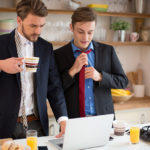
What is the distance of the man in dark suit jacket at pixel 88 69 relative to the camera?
2297 millimetres

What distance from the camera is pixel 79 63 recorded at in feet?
7.52

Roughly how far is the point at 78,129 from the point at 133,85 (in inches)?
106

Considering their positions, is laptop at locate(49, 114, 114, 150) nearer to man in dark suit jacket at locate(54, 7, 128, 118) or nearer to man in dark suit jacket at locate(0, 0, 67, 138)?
man in dark suit jacket at locate(0, 0, 67, 138)

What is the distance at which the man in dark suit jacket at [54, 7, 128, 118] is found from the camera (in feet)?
7.54

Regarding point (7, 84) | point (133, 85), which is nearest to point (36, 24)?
point (7, 84)

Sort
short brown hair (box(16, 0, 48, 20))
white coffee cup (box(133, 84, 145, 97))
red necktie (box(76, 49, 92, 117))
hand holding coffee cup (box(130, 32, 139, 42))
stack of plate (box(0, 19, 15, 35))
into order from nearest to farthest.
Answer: short brown hair (box(16, 0, 48, 20)) < red necktie (box(76, 49, 92, 117)) < stack of plate (box(0, 19, 15, 35)) < hand holding coffee cup (box(130, 32, 139, 42)) < white coffee cup (box(133, 84, 145, 97))

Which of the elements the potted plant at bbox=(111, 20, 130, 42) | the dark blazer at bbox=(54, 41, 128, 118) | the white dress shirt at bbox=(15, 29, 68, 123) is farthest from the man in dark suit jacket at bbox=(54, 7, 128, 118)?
the potted plant at bbox=(111, 20, 130, 42)

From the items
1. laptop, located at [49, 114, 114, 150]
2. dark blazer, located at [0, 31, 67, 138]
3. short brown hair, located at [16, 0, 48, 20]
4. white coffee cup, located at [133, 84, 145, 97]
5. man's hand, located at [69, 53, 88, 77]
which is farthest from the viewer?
white coffee cup, located at [133, 84, 145, 97]

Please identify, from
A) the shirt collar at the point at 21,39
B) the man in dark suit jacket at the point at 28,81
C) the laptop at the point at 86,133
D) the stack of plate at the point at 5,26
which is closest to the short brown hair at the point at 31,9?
the man in dark suit jacket at the point at 28,81

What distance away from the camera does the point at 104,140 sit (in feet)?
6.19

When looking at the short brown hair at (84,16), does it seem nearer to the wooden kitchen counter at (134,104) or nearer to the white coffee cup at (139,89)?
the wooden kitchen counter at (134,104)

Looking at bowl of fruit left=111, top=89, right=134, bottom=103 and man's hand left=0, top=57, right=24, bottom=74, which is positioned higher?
man's hand left=0, top=57, right=24, bottom=74

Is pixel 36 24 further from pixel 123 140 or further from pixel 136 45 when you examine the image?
pixel 136 45

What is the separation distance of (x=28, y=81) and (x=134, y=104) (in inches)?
81.5
